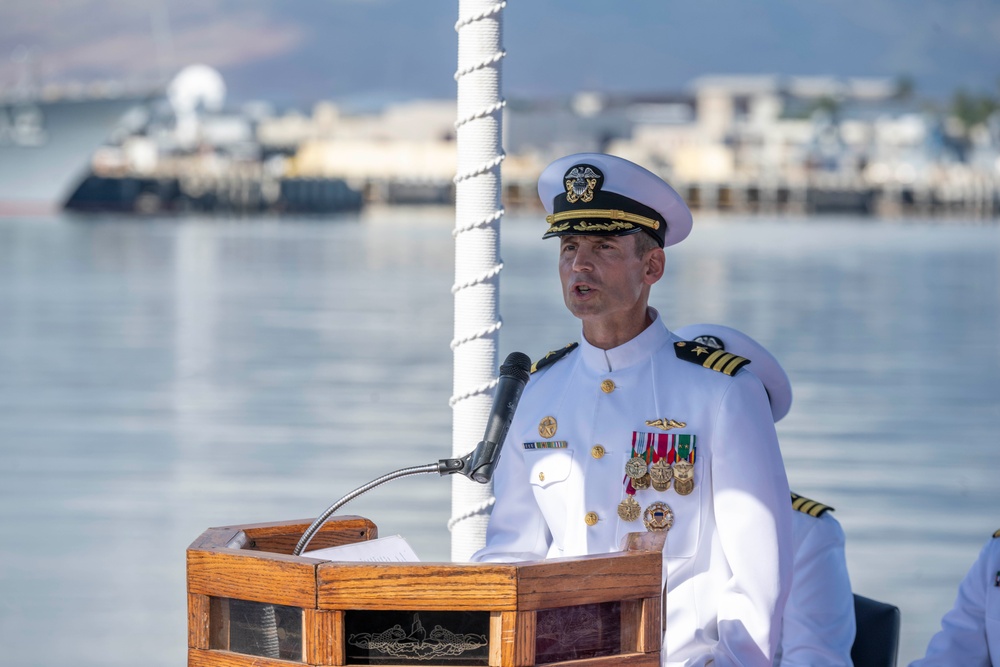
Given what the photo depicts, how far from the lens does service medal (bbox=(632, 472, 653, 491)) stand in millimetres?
2475

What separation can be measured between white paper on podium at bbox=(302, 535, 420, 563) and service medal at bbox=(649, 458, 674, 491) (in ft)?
1.52

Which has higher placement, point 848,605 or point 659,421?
point 659,421

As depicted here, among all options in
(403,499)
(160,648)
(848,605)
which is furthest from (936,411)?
(848,605)

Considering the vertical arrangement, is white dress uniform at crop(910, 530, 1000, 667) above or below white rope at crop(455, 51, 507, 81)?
below

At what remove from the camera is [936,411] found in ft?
38.7

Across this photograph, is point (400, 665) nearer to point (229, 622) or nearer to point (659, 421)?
point (229, 622)

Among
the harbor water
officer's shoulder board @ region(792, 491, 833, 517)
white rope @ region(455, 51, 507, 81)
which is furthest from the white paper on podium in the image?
the harbor water

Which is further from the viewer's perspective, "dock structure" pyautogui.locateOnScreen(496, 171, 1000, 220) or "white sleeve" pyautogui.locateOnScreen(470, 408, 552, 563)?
"dock structure" pyautogui.locateOnScreen(496, 171, 1000, 220)

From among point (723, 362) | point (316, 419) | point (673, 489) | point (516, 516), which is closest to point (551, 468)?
Answer: point (516, 516)

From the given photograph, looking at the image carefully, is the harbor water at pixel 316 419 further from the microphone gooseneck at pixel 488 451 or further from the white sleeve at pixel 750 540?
the microphone gooseneck at pixel 488 451

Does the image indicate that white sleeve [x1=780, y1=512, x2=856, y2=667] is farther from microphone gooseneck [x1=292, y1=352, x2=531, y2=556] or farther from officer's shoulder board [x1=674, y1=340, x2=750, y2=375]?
microphone gooseneck [x1=292, y1=352, x2=531, y2=556]

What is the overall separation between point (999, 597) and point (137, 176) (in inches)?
3796

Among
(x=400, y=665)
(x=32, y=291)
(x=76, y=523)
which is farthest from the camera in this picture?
(x=32, y=291)

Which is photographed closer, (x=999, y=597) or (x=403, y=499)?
(x=999, y=597)
